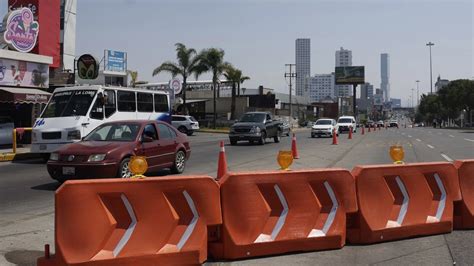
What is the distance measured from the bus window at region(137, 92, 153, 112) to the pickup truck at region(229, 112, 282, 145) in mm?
6684

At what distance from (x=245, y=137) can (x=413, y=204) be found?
779 inches

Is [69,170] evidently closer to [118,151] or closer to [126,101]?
[118,151]

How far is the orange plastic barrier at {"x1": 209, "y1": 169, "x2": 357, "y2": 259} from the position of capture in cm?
594

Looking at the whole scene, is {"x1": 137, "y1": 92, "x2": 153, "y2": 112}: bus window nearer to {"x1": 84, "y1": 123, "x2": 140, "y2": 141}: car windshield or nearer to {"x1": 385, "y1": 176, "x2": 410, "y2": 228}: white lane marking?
{"x1": 84, "y1": 123, "x2": 140, "y2": 141}: car windshield

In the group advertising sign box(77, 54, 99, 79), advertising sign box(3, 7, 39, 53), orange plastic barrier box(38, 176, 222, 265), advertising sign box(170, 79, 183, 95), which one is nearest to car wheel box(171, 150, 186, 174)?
orange plastic barrier box(38, 176, 222, 265)

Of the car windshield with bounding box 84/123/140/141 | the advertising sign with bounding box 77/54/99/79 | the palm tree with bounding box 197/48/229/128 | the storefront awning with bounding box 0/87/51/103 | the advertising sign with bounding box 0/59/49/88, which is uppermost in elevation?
the palm tree with bounding box 197/48/229/128

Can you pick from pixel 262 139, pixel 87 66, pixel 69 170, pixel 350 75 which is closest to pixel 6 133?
pixel 87 66

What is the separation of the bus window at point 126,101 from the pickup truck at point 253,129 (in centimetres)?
810

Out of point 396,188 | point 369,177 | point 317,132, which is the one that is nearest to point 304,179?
point 369,177

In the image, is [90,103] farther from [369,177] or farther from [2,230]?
[369,177]

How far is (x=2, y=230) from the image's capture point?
7.25m

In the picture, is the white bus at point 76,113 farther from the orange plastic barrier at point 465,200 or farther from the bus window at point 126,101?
the orange plastic barrier at point 465,200

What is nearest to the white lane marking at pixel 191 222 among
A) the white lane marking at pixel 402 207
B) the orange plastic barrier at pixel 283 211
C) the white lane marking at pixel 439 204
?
the orange plastic barrier at pixel 283 211

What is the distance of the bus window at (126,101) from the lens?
61.7 ft
